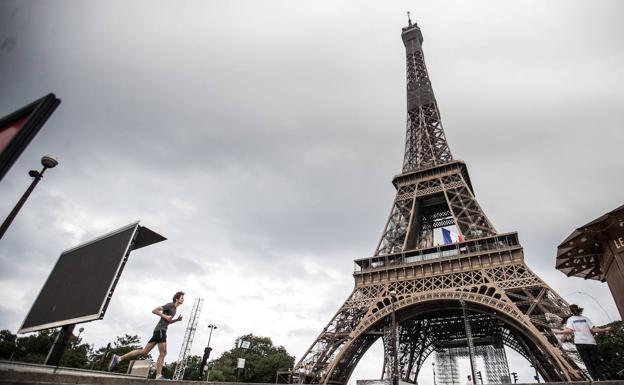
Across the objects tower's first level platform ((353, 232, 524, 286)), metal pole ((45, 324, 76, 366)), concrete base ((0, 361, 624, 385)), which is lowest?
concrete base ((0, 361, 624, 385))

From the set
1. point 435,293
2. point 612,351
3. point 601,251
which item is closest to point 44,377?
point 601,251

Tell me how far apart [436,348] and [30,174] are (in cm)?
4041

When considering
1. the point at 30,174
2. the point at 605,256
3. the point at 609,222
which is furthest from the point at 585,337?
the point at 30,174

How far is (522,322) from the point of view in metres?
18.0

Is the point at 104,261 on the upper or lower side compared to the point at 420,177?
lower

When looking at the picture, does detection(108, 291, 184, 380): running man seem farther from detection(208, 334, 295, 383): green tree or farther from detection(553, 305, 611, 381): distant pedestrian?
detection(208, 334, 295, 383): green tree

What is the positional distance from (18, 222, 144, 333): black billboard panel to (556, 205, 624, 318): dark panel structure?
6682mm

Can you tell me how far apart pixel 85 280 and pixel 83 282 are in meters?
0.04

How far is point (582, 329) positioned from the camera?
6.54 metres

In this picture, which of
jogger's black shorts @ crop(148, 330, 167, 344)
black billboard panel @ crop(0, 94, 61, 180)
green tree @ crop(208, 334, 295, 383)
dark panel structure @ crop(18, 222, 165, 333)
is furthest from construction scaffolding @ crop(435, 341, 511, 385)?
black billboard panel @ crop(0, 94, 61, 180)

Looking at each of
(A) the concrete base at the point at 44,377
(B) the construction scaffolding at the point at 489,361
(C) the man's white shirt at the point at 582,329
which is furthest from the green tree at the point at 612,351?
(A) the concrete base at the point at 44,377

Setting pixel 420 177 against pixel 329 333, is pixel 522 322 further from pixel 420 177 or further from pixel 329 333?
pixel 420 177

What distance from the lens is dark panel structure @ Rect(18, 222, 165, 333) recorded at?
3354mm

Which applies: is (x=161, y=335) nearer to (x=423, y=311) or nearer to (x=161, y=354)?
(x=161, y=354)
